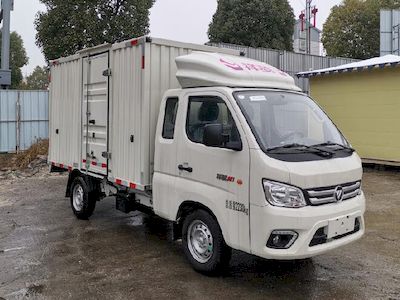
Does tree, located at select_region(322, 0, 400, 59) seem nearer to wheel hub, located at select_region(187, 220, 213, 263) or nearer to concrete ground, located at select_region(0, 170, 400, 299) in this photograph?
concrete ground, located at select_region(0, 170, 400, 299)

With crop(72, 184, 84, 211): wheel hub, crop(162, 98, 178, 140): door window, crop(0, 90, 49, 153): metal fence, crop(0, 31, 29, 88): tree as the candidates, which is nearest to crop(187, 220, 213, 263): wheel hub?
crop(162, 98, 178, 140): door window

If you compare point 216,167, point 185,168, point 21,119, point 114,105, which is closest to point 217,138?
point 216,167

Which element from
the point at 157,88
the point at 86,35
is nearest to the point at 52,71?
the point at 157,88

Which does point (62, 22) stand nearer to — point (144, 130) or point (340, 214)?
point (144, 130)

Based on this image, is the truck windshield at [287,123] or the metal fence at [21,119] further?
the metal fence at [21,119]

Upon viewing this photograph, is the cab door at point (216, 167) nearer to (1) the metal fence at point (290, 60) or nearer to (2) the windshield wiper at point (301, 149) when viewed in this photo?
(2) the windshield wiper at point (301, 149)

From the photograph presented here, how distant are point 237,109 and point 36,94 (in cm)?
1284

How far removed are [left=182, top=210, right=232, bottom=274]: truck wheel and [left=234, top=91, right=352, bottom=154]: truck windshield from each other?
3.72 feet

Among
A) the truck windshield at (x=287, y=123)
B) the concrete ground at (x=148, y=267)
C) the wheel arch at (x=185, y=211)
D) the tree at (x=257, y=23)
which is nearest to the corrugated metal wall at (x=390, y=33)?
the tree at (x=257, y=23)

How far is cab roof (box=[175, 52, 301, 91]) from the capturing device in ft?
16.3

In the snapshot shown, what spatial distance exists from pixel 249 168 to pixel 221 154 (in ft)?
1.41

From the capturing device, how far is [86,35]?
66.1ft

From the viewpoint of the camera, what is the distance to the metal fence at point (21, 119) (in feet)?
49.4

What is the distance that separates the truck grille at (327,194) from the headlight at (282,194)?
0.42 feet
